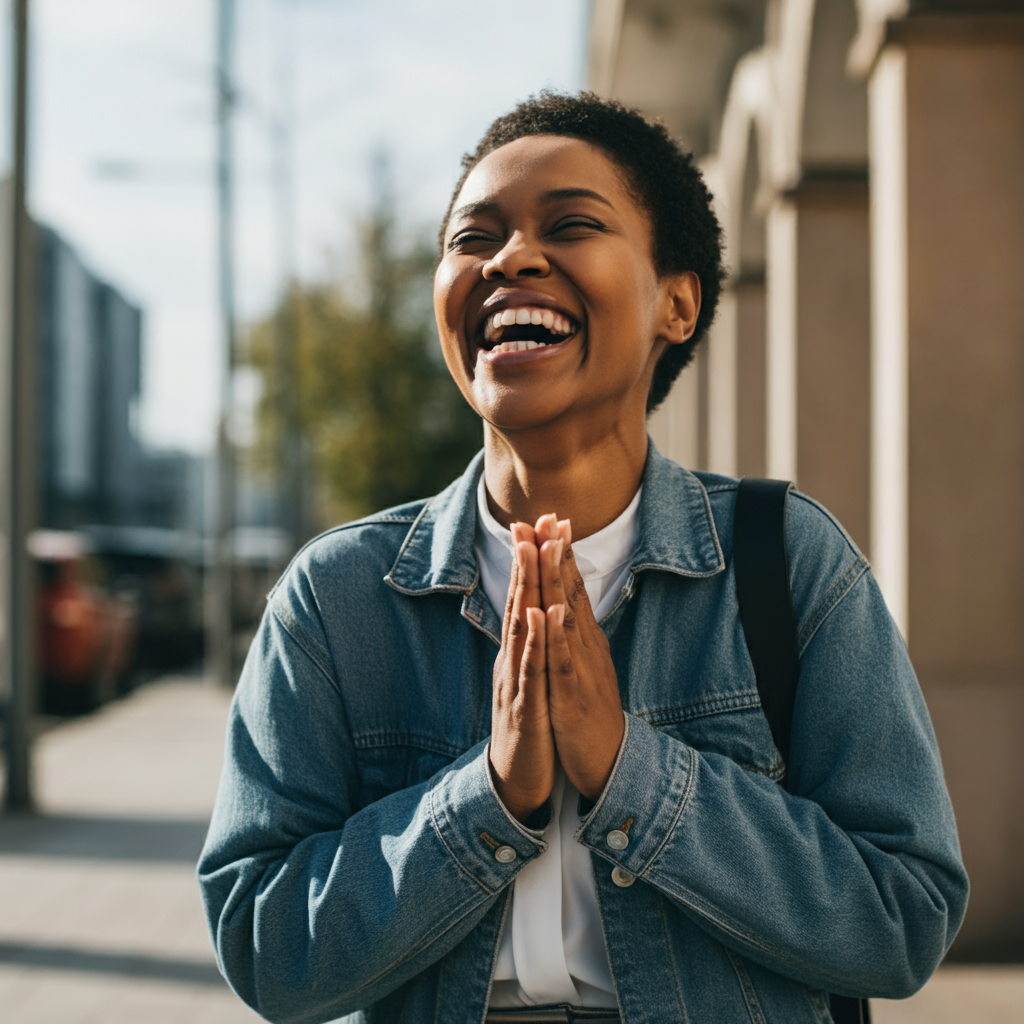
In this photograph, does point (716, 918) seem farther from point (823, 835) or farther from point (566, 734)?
point (566, 734)

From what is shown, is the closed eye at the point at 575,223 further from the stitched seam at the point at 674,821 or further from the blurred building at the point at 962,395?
the blurred building at the point at 962,395

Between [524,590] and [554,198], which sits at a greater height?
[554,198]

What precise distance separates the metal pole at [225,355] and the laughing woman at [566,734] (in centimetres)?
1443

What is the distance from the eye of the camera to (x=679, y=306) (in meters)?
2.10

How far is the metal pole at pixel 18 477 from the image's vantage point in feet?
27.2

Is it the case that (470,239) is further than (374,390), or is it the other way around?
(374,390)

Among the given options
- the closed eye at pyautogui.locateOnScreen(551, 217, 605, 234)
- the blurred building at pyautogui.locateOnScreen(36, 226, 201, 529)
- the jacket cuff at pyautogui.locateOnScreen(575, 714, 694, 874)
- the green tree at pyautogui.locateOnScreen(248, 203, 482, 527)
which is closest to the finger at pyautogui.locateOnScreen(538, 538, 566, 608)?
the jacket cuff at pyautogui.locateOnScreen(575, 714, 694, 874)

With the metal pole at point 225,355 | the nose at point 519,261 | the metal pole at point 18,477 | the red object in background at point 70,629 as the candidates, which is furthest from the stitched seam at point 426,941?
the metal pole at point 225,355

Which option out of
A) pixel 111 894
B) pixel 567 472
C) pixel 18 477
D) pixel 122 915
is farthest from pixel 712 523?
pixel 18 477

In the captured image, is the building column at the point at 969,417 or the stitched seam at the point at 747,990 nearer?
the stitched seam at the point at 747,990

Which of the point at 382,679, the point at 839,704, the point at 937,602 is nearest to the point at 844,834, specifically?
the point at 839,704

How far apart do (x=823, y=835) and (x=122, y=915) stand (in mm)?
4913

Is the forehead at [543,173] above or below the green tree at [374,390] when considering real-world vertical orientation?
below

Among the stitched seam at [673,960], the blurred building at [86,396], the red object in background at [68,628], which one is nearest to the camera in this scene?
the stitched seam at [673,960]
